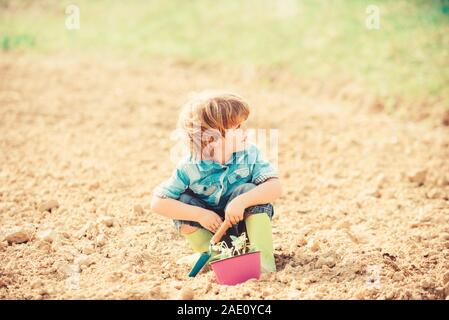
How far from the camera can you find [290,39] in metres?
6.75

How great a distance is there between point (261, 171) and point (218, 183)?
0.21m

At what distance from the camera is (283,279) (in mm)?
2256

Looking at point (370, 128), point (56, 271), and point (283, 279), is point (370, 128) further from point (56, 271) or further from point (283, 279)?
point (56, 271)

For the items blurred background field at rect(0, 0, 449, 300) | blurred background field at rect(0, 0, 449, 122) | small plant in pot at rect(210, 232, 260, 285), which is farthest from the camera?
blurred background field at rect(0, 0, 449, 122)

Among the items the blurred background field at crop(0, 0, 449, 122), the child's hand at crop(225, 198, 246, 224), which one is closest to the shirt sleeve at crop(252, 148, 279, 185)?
the child's hand at crop(225, 198, 246, 224)

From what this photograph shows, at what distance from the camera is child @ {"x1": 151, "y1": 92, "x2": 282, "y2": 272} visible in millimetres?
2350

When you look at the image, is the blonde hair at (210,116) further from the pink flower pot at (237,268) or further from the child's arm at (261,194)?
the pink flower pot at (237,268)

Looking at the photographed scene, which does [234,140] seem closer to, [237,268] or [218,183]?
[218,183]

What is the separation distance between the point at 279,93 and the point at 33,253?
12.3 feet

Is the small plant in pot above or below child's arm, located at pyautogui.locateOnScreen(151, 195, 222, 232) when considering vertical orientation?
below

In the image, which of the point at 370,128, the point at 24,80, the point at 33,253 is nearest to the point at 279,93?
the point at 370,128

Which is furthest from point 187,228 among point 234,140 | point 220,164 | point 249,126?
point 249,126

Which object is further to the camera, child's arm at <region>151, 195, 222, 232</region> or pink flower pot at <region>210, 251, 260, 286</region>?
child's arm at <region>151, 195, 222, 232</region>

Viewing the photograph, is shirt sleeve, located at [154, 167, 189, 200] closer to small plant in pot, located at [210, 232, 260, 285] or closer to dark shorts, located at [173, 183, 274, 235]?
dark shorts, located at [173, 183, 274, 235]
